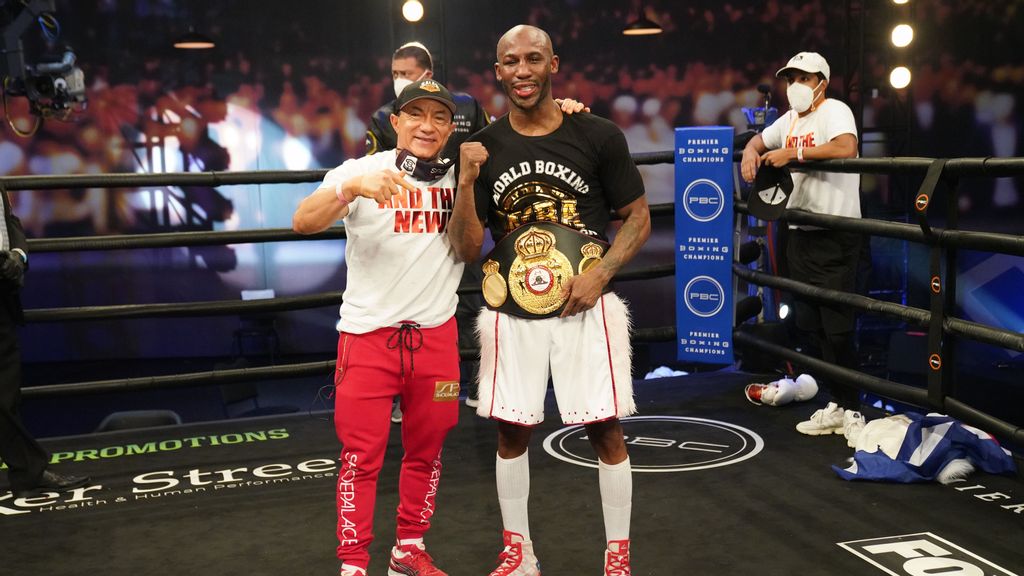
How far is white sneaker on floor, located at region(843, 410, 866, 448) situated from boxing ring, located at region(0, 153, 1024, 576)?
5 cm

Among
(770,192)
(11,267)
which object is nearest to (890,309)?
(770,192)

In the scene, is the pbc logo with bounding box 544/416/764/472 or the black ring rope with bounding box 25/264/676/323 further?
the black ring rope with bounding box 25/264/676/323

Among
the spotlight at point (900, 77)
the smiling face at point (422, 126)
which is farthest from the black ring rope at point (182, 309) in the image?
the spotlight at point (900, 77)

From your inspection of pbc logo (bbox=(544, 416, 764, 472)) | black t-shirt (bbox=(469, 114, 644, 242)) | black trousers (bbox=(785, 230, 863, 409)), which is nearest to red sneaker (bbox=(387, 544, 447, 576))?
black t-shirt (bbox=(469, 114, 644, 242))

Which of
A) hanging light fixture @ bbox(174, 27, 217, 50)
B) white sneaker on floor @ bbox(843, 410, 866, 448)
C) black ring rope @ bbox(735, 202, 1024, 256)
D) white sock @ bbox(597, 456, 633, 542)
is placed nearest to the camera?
white sock @ bbox(597, 456, 633, 542)

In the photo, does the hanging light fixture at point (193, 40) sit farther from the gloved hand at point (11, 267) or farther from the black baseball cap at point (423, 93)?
the black baseball cap at point (423, 93)

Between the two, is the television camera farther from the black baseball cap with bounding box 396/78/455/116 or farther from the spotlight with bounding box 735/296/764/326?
the black baseball cap with bounding box 396/78/455/116

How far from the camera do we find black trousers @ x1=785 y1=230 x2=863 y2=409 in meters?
3.88

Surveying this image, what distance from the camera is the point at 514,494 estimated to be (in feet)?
8.60

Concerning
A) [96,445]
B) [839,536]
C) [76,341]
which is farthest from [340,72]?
[839,536]

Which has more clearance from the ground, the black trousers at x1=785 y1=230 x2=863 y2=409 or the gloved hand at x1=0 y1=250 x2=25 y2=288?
the gloved hand at x1=0 y1=250 x2=25 y2=288

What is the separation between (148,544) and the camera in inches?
115

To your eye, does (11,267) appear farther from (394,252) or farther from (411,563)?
(411,563)

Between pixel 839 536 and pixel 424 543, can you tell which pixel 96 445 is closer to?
pixel 424 543
